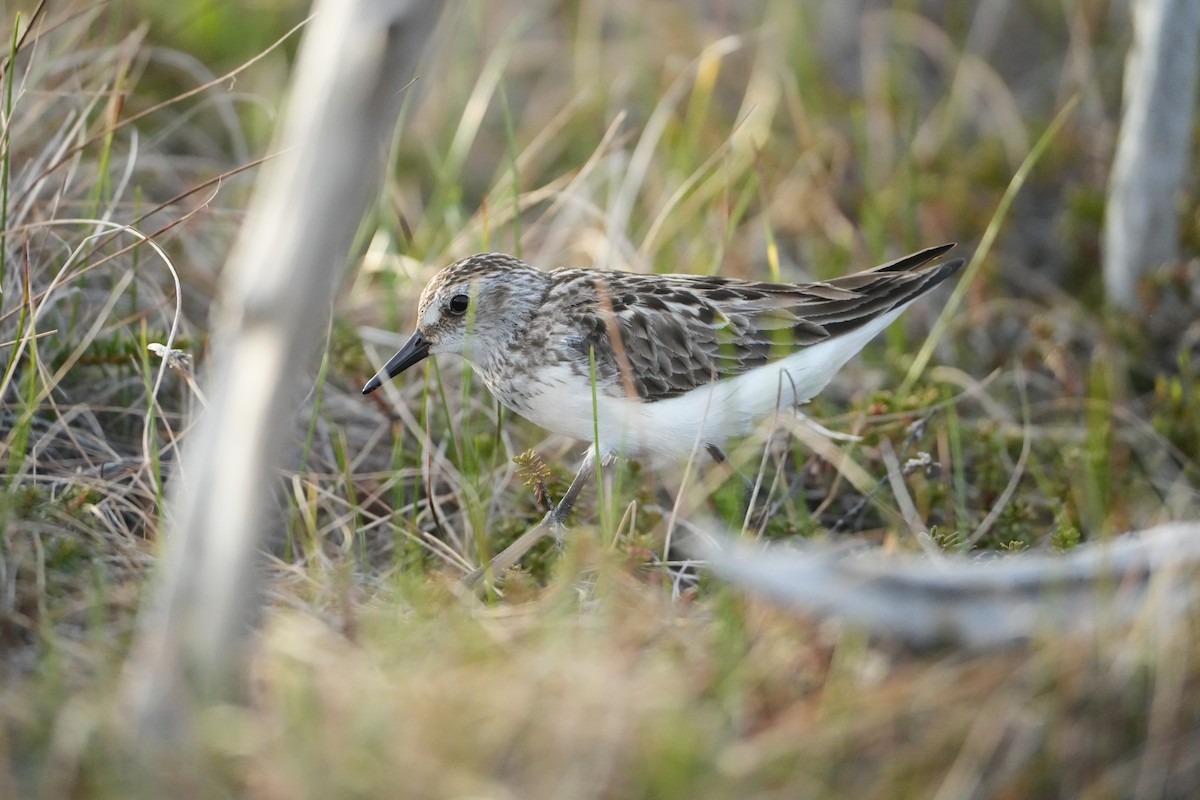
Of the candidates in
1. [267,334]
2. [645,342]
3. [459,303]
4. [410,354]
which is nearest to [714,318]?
[645,342]

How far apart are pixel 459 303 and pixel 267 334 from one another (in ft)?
6.65

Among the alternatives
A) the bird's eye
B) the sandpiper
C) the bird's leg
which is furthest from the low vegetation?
the bird's eye

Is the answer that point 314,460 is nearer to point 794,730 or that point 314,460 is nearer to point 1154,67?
point 794,730

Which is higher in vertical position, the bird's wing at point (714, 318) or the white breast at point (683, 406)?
the bird's wing at point (714, 318)

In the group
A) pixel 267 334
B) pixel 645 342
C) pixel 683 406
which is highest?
pixel 267 334

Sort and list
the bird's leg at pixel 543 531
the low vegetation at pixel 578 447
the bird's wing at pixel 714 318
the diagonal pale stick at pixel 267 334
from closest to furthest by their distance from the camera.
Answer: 1. the diagonal pale stick at pixel 267 334
2. the low vegetation at pixel 578 447
3. the bird's leg at pixel 543 531
4. the bird's wing at pixel 714 318

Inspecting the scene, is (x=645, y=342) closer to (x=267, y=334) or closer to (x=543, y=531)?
(x=543, y=531)

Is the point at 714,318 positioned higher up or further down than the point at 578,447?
higher up

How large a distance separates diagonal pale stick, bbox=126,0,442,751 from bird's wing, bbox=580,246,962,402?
184 centimetres

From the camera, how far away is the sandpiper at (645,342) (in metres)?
4.36

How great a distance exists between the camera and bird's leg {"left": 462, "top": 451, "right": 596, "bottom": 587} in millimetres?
4090

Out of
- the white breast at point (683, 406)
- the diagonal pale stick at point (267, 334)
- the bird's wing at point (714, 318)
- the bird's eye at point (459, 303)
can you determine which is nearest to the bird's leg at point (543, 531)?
the white breast at point (683, 406)

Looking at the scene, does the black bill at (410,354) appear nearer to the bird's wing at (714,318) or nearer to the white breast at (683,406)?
the white breast at (683,406)

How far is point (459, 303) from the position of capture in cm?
452
